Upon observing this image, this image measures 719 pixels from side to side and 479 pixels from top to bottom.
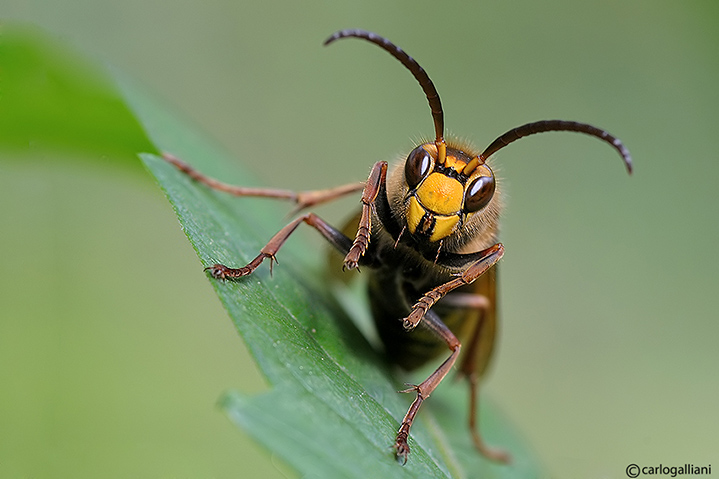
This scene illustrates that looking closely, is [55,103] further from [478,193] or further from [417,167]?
[478,193]

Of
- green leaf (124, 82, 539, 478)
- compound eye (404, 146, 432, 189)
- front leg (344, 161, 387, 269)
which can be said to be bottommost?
green leaf (124, 82, 539, 478)

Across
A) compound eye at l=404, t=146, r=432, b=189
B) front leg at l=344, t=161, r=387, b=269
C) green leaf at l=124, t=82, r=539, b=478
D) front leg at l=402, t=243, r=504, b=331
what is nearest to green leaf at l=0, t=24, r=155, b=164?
green leaf at l=124, t=82, r=539, b=478

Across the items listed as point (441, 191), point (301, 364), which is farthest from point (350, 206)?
point (301, 364)

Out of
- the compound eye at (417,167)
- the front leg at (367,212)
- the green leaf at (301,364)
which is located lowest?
the green leaf at (301,364)

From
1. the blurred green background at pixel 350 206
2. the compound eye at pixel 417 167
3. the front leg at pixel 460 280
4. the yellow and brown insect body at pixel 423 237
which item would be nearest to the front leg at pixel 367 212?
the yellow and brown insect body at pixel 423 237

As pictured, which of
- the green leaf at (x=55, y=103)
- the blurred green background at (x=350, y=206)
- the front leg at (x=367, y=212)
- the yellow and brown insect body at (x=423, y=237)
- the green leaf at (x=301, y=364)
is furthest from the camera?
the blurred green background at (x=350, y=206)

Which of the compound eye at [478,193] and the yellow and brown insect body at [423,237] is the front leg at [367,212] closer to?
the yellow and brown insect body at [423,237]

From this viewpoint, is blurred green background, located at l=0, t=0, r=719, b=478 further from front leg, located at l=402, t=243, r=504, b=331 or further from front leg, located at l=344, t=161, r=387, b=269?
front leg, located at l=402, t=243, r=504, b=331
